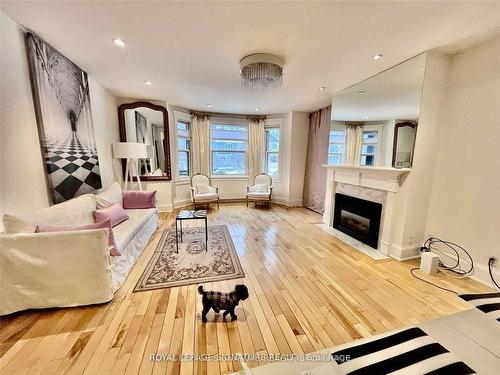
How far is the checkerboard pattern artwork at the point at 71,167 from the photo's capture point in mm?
2314

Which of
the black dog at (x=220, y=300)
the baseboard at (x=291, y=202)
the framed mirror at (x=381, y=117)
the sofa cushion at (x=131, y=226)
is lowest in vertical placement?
the baseboard at (x=291, y=202)

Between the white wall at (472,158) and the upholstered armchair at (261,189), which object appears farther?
the upholstered armchair at (261,189)

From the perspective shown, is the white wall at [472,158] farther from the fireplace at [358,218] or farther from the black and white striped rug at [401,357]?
the black and white striped rug at [401,357]

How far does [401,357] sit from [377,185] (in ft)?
7.33

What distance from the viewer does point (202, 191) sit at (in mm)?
5121

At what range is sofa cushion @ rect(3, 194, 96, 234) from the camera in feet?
5.46

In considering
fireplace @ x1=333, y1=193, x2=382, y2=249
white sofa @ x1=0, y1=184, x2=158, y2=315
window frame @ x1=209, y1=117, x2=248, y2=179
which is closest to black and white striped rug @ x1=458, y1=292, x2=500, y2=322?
fireplace @ x1=333, y1=193, x2=382, y2=249

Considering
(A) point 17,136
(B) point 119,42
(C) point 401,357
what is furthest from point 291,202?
(A) point 17,136

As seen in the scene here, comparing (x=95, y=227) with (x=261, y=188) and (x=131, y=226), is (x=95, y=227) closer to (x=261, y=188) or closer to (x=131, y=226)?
(x=131, y=226)

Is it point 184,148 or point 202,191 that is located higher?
point 184,148

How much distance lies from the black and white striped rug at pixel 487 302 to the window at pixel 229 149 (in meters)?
4.93

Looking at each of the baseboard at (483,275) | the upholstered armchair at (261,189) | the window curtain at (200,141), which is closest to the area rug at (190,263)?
the upholstered armchair at (261,189)

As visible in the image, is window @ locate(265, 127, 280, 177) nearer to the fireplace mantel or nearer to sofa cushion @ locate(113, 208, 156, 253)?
the fireplace mantel

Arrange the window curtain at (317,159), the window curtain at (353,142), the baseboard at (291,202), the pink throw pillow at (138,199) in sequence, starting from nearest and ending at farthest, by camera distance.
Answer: the window curtain at (353,142) < the pink throw pillow at (138,199) < the window curtain at (317,159) < the baseboard at (291,202)
